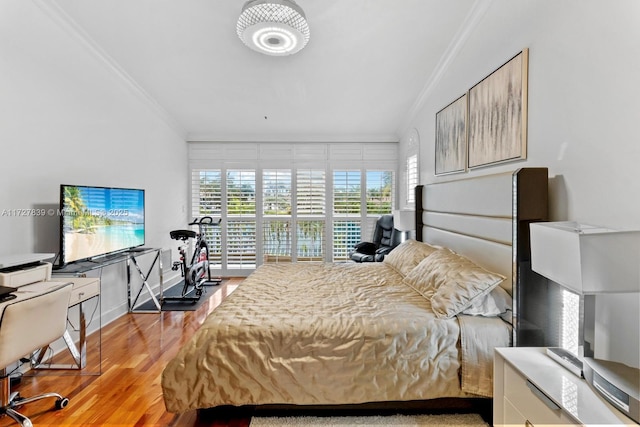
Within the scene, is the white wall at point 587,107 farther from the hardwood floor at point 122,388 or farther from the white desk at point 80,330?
the white desk at point 80,330

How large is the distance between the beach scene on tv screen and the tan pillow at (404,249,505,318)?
2.97m

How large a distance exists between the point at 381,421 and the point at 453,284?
950 millimetres

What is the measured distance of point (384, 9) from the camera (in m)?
2.50

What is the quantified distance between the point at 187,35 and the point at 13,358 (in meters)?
2.78

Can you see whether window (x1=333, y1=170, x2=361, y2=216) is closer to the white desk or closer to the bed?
the bed

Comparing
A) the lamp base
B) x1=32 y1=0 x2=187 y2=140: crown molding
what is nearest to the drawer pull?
the lamp base

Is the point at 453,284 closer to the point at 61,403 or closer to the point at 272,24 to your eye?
the point at 272,24

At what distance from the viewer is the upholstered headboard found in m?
1.75

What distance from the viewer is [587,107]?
150 centimetres

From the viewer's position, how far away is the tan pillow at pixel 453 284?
6.20ft

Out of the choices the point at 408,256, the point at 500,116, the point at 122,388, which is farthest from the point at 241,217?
the point at 500,116

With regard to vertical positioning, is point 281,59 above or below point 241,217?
above

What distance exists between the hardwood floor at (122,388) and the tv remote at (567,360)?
5.57 ft

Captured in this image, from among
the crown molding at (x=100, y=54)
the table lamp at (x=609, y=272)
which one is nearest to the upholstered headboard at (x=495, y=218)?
the table lamp at (x=609, y=272)
